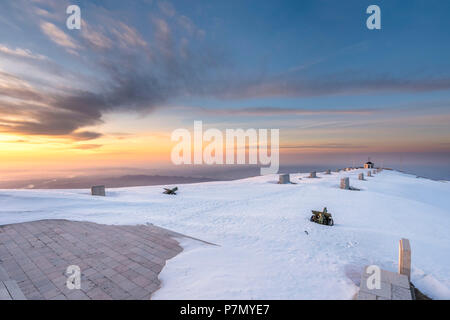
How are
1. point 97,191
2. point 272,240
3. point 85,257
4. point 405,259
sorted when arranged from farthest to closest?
point 97,191
point 272,240
point 85,257
point 405,259

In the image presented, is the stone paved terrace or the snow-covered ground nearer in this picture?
the stone paved terrace

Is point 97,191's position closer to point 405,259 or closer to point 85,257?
point 85,257

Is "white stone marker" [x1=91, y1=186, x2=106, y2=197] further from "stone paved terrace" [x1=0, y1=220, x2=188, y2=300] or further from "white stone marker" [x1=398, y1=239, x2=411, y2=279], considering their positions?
"white stone marker" [x1=398, y1=239, x2=411, y2=279]

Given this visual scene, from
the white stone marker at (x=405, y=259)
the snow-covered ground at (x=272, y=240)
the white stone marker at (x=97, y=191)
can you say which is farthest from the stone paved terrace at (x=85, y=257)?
the white stone marker at (x=405, y=259)

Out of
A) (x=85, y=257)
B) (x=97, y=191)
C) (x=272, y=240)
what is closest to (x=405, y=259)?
(x=272, y=240)

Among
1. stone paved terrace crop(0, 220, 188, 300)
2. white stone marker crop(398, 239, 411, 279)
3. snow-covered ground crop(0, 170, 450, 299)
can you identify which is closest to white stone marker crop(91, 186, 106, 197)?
snow-covered ground crop(0, 170, 450, 299)

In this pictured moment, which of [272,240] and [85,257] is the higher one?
[85,257]

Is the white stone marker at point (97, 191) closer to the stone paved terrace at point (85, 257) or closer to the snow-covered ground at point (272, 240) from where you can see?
the snow-covered ground at point (272, 240)
